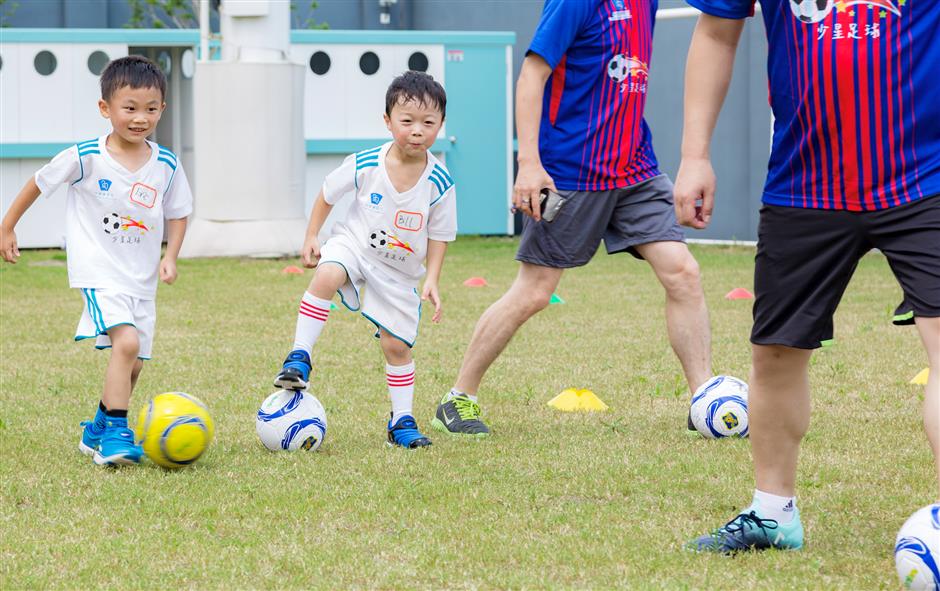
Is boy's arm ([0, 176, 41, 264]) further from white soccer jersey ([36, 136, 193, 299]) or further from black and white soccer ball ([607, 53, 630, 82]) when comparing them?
black and white soccer ball ([607, 53, 630, 82])

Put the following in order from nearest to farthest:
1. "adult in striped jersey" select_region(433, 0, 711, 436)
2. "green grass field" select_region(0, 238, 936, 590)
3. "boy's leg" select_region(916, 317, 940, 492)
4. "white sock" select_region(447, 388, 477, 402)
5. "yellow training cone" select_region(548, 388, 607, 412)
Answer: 1. "boy's leg" select_region(916, 317, 940, 492)
2. "green grass field" select_region(0, 238, 936, 590)
3. "adult in striped jersey" select_region(433, 0, 711, 436)
4. "white sock" select_region(447, 388, 477, 402)
5. "yellow training cone" select_region(548, 388, 607, 412)

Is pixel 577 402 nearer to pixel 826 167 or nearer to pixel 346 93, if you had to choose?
pixel 826 167

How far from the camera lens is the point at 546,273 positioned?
19.4ft

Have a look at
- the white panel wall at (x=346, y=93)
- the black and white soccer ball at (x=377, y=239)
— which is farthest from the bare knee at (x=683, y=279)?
the white panel wall at (x=346, y=93)

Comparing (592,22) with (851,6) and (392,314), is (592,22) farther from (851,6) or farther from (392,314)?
(851,6)

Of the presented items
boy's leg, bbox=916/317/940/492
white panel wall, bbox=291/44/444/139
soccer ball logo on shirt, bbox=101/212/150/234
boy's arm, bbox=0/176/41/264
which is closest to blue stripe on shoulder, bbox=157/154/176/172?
soccer ball logo on shirt, bbox=101/212/150/234

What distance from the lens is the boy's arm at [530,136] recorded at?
545cm

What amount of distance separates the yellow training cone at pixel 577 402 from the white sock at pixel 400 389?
0.91 meters

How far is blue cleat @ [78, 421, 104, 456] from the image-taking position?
213 inches

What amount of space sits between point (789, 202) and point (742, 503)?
4.23 feet

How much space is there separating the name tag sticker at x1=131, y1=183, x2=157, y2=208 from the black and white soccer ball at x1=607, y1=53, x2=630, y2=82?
195cm

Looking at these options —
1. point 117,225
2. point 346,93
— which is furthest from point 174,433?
point 346,93

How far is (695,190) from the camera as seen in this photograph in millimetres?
3678

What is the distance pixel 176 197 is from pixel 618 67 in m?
1.92
